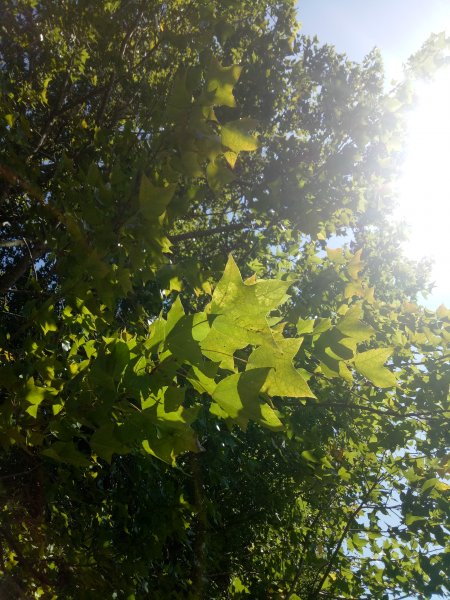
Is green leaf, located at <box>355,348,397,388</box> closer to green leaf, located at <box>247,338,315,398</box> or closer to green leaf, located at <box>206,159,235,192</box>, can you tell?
green leaf, located at <box>247,338,315,398</box>

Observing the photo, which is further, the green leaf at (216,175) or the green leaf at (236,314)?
the green leaf at (216,175)

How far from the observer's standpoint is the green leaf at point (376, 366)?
3.37 ft

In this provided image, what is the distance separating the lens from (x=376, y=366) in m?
1.05

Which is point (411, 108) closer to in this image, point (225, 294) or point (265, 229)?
point (265, 229)

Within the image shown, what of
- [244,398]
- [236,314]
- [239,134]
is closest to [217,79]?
[239,134]

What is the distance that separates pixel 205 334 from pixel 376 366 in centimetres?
52

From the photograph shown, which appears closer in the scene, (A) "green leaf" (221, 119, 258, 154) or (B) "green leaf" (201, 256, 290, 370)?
(B) "green leaf" (201, 256, 290, 370)

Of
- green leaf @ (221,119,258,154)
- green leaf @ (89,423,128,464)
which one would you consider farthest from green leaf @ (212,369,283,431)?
green leaf @ (221,119,258,154)

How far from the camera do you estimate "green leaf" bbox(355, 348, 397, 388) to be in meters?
1.03

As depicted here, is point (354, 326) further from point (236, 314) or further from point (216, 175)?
point (216, 175)

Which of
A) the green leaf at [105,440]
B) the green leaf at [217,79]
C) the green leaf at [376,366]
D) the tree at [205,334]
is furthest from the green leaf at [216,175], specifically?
the green leaf at [105,440]

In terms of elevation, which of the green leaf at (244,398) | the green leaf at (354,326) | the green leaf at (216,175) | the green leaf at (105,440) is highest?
the green leaf at (216,175)

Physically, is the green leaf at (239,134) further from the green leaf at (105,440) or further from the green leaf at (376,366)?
the green leaf at (105,440)

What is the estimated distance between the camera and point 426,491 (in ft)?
8.32
